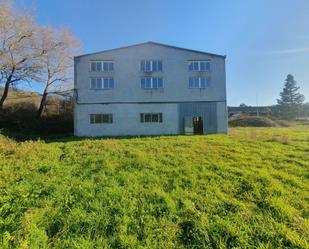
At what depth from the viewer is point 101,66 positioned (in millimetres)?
24156

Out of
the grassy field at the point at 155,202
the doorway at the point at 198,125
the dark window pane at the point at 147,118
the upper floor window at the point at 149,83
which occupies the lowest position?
the grassy field at the point at 155,202

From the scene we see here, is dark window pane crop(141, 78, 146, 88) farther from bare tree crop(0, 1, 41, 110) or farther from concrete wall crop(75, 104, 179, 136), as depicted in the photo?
bare tree crop(0, 1, 41, 110)

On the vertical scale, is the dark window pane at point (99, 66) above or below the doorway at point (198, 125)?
above

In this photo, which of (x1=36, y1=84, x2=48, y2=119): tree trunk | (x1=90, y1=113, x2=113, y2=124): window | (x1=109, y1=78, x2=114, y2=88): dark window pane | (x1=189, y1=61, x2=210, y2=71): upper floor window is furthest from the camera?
(x1=36, y1=84, x2=48, y2=119): tree trunk

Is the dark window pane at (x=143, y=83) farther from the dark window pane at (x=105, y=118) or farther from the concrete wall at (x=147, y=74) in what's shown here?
the dark window pane at (x=105, y=118)

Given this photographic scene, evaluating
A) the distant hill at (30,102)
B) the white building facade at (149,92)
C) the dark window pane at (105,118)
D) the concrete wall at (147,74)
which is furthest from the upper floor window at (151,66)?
the distant hill at (30,102)

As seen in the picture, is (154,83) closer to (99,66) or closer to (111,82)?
(111,82)

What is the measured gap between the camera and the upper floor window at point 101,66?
24.1 meters

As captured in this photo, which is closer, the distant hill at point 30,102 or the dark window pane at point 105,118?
the dark window pane at point 105,118

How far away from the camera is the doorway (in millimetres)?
24442

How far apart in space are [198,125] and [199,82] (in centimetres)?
437

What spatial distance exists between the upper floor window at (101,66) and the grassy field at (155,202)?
1438 cm

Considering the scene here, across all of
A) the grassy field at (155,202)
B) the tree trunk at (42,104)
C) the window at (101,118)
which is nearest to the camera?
the grassy field at (155,202)

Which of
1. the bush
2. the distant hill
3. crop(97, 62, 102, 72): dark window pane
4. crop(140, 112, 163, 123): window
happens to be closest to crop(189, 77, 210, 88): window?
crop(140, 112, 163, 123): window
